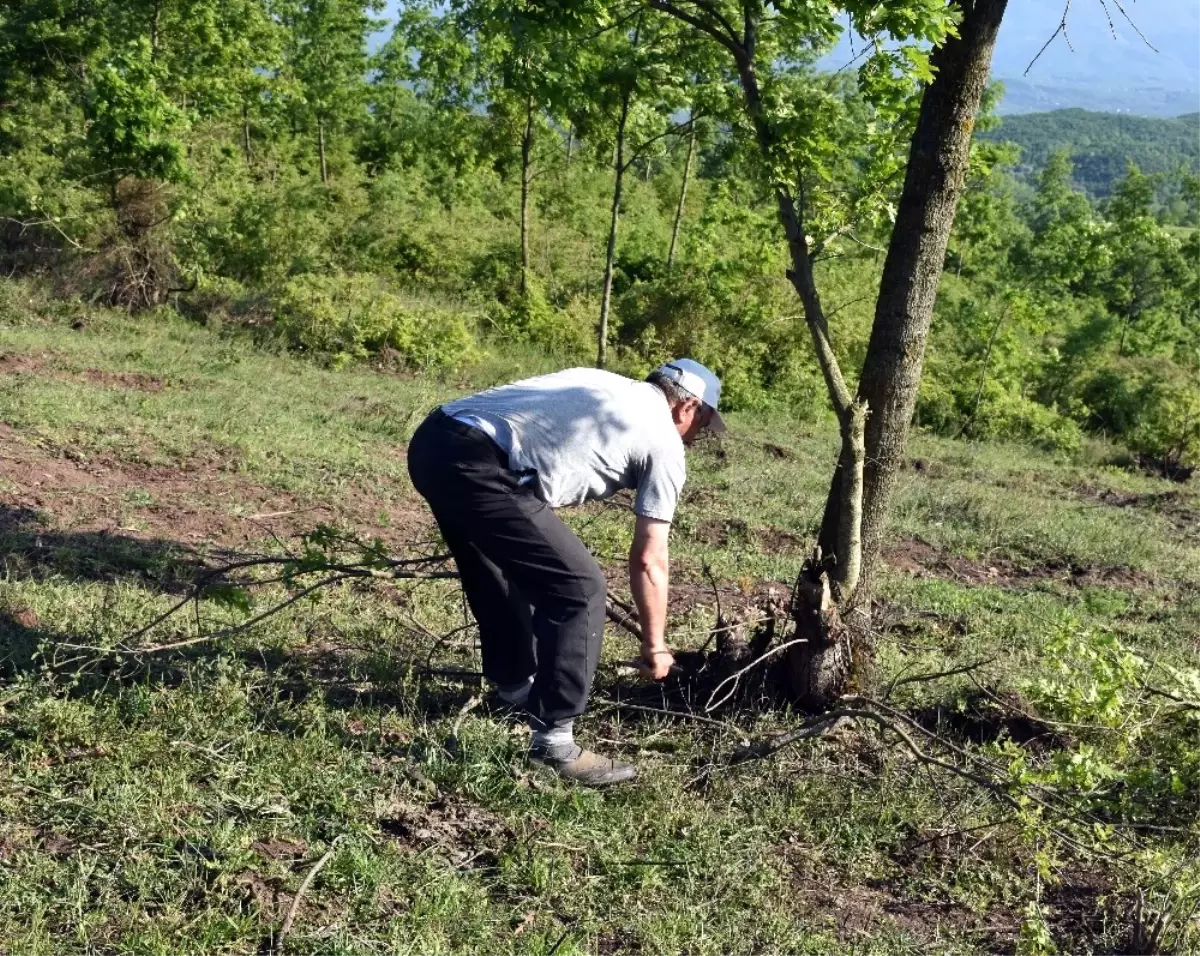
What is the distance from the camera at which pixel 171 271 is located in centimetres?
1616

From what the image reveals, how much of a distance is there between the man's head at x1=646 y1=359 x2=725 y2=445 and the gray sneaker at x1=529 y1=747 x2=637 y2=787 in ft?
3.88

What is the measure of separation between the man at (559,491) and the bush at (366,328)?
38.2 feet

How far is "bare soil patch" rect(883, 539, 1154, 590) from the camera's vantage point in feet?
28.1

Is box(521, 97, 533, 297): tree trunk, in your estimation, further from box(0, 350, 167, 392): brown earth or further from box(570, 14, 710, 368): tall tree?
box(0, 350, 167, 392): brown earth

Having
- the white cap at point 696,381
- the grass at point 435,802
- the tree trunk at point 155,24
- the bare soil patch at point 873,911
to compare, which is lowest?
the bare soil patch at point 873,911

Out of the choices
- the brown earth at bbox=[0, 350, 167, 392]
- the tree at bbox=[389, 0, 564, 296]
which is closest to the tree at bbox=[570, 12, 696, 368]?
the tree at bbox=[389, 0, 564, 296]

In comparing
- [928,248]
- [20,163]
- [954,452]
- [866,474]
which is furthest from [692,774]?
[20,163]

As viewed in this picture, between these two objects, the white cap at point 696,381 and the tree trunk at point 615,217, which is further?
the tree trunk at point 615,217

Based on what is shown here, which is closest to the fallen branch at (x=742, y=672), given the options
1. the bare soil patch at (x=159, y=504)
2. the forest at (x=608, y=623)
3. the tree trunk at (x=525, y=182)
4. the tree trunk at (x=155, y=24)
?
the forest at (x=608, y=623)

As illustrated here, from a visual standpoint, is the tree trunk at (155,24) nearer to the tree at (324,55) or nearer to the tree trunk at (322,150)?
the tree at (324,55)

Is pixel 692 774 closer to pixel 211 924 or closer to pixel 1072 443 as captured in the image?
pixel 211 924

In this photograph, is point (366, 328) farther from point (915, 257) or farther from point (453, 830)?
point (453, 830)

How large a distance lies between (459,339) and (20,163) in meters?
7.08

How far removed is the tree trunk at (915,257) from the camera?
4453mm
